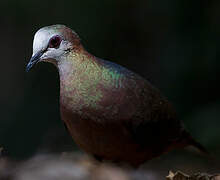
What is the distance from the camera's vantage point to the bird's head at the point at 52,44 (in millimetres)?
3816

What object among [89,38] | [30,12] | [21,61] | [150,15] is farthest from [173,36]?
[21,61]

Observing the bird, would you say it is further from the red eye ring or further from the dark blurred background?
the dark blurred background

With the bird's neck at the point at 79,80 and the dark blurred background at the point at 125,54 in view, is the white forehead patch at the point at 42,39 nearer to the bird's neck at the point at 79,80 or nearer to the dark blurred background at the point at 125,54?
the bird's neck at the point at 79,80

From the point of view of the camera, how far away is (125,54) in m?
7.81

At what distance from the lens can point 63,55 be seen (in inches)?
153

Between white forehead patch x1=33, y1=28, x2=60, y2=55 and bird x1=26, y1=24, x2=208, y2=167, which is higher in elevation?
white forehead patch x1=33, y1=28, x2=60, y2=55

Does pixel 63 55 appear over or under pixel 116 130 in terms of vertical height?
over

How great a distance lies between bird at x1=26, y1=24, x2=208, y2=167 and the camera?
3691mm

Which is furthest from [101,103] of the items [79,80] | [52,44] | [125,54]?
[125,54]

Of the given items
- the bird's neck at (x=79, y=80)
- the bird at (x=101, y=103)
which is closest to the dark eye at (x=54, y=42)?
the bird at (x=101, y=103)

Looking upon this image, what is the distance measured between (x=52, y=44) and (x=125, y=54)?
4.02 m

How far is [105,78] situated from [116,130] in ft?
1.24

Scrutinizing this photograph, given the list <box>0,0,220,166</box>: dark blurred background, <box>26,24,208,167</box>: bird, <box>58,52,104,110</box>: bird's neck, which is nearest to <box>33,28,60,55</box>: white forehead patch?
<box>26,24,208,167</box>: bird

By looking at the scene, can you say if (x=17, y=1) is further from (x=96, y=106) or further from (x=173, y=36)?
(x=96, y=106)
